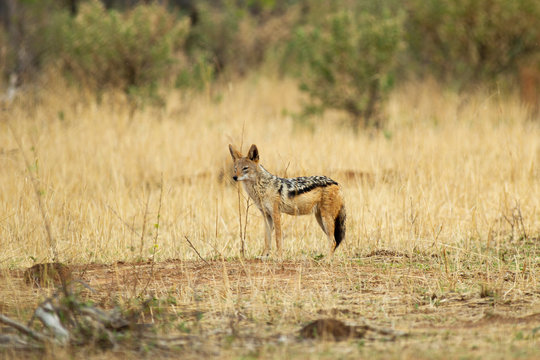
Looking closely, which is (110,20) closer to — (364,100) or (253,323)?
(364,100)

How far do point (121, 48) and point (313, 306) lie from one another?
38.5ft

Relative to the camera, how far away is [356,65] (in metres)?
15.1

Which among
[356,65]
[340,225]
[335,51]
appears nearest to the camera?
[340,225]

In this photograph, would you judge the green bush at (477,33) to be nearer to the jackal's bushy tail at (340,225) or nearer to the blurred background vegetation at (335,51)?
the blurred background vegetation at (335,51)

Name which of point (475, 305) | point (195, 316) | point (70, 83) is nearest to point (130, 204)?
point (195, 316)

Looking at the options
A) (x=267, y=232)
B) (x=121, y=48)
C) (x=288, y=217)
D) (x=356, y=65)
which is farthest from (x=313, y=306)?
(x=121, y=48)

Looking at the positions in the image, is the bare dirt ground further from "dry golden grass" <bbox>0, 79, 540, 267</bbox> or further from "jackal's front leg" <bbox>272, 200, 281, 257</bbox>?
"dry golden grass" <bbox>0, 79, 540, 267</bbox>

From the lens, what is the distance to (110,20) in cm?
1577

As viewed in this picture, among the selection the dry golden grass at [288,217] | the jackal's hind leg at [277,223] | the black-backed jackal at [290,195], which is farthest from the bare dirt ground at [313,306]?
the black-backed jackal at [290,195]

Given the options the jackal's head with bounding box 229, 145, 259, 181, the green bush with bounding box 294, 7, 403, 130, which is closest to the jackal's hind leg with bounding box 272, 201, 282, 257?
the jackal's head with bounding box 229, 145, 259, 181

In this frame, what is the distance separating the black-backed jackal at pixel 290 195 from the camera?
694 cm

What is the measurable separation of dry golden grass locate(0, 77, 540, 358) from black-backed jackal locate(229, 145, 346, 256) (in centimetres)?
37

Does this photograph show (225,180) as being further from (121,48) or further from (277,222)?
(121,48)

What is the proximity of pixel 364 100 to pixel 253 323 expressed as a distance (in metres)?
10.6
